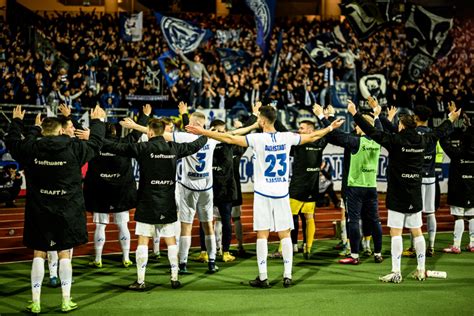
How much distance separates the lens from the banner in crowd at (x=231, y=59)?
22.3 m

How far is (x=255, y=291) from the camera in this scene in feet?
28.0

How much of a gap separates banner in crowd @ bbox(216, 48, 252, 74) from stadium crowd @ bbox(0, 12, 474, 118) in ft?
0.91

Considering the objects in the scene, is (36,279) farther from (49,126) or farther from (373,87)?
(373,87)

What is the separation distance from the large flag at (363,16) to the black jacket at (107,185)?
1386 cm

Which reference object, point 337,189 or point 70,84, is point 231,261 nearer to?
point 337,189

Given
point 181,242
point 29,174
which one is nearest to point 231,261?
point 181,242

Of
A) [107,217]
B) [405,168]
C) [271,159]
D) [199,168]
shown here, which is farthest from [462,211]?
[107,217]

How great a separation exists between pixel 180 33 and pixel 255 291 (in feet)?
44.6

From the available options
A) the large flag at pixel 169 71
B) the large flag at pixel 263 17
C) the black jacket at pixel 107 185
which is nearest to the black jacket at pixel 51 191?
the black jacket at pixel 107 185

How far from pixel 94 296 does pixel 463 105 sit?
59.0 feet

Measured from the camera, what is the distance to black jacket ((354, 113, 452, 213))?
352 inches

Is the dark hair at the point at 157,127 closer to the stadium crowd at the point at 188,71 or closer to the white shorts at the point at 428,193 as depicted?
the white shorts at the point at 428,193

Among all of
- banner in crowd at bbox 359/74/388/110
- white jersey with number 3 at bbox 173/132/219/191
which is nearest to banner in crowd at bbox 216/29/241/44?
banner in crowd at bbox 359/74/388/110

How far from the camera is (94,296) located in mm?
8289
